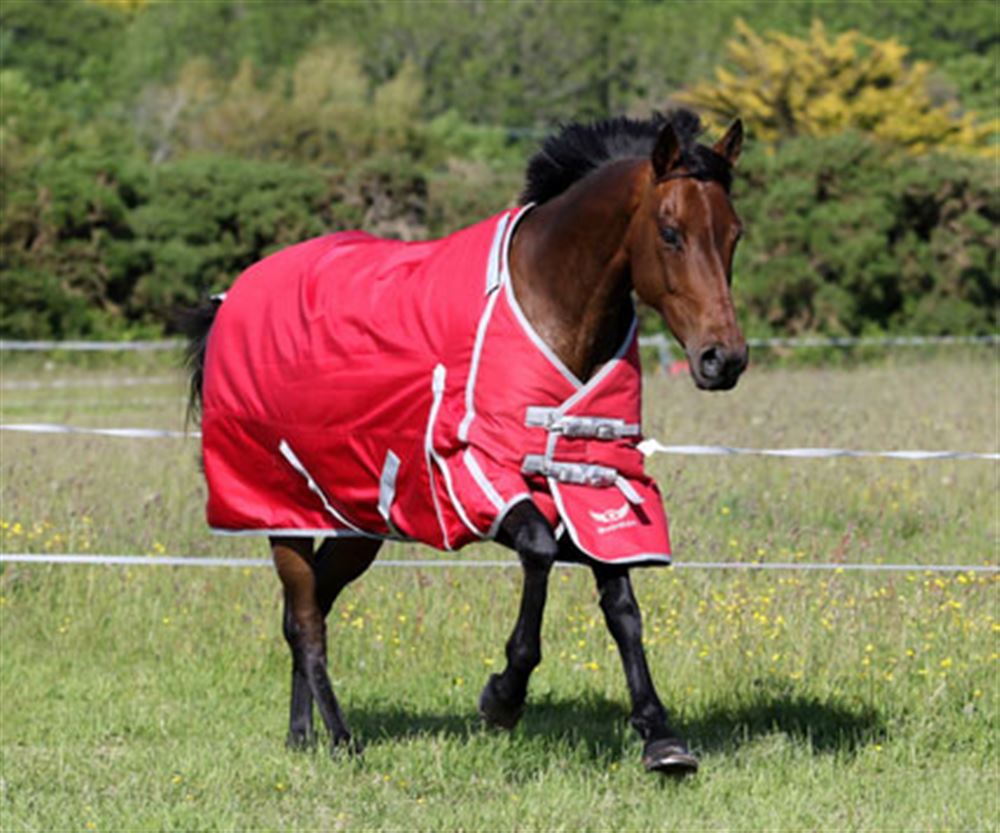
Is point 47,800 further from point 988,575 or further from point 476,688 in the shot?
point 988,575

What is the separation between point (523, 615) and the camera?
20.0 feet

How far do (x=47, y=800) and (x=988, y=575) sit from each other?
4389 mm

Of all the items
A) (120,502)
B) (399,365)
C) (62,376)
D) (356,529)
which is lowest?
(62,376)

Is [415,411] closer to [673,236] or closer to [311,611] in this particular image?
[673,236]

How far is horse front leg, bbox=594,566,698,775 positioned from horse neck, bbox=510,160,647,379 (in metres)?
0.67

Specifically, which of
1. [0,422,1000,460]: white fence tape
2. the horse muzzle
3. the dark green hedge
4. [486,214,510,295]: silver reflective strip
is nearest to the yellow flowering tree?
the dark green hedge

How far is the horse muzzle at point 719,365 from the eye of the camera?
5.51 meters

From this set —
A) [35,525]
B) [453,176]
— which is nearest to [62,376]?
[453,176]

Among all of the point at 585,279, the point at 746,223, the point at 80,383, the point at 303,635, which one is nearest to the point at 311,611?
the point at 303,635

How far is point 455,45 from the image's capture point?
52.6m

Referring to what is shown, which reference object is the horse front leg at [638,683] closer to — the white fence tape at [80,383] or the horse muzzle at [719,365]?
the horse muzzle at [719,365]

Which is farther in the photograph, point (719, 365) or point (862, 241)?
point (862, 241)

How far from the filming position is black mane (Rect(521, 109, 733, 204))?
20.5ft

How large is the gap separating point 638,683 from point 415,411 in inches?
43.2
